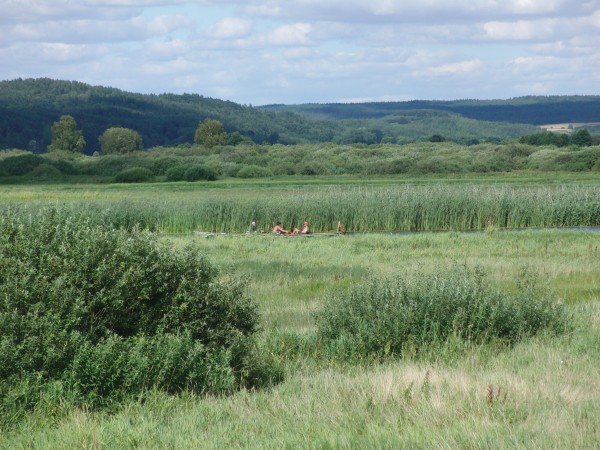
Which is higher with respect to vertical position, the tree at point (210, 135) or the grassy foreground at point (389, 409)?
the grassy foreground at point (389, 409)

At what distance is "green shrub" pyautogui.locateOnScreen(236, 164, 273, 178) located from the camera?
7825cm

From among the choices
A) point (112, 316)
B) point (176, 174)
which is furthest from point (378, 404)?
point (176, 174)

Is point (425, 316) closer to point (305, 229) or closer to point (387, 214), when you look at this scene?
point (305, 229)

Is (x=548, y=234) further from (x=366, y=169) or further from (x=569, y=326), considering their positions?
(x=366, y=169)

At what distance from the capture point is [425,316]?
1059cm

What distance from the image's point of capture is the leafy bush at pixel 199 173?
72.8 meters

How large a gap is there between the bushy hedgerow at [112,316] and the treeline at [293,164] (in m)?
63.6

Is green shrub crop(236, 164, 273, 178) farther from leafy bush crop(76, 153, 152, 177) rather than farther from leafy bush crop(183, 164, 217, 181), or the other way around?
leafy bush crop(76, 153, 152, 177)

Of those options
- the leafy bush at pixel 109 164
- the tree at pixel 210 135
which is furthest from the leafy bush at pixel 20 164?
the tree at pixel 210 135

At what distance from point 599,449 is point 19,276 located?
17.0 ft

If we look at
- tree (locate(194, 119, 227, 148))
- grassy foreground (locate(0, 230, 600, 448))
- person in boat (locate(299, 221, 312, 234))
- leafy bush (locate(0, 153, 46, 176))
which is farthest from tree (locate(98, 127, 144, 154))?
grassy foreground (locate(0, 230, 600, 448))

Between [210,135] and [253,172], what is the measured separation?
42124mm

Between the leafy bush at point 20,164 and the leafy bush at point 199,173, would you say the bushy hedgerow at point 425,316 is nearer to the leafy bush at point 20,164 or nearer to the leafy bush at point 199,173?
the leafy bush at point 199,173

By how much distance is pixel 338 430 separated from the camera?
651 cm
